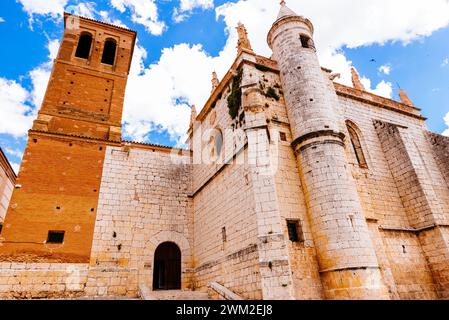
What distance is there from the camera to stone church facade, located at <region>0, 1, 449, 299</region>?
331 inches

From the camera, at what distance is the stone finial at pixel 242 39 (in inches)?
472

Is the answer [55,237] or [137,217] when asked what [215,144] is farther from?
[55,237]

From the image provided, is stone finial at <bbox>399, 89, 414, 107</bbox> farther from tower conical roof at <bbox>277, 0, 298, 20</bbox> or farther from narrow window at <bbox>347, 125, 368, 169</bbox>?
tower conical roof at <bbox>277, 0, 298, 20</bbox>

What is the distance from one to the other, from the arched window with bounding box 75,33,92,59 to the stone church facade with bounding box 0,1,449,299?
3.04 ft

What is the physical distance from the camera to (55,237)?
1048cm

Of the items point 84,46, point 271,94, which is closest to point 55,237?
point 271,94

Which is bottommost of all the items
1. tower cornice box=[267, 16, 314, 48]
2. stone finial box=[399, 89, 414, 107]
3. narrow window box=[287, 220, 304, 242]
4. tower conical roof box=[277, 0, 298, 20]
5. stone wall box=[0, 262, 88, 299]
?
stone wall box=[0, 262, 88, 299]

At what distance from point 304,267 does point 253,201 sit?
2.36 m

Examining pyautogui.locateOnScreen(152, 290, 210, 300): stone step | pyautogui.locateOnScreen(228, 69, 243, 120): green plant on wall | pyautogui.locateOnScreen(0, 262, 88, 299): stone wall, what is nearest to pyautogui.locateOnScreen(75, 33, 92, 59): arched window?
pyautogui.locateOnScreen(228, 69, 243, 120): green plant on wall

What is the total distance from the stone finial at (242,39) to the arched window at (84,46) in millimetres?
9000

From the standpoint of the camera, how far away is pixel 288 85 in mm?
11281

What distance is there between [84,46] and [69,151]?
25.9ft

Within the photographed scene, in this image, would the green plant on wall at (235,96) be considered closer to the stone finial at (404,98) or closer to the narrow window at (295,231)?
the narrow window at (295,231)
